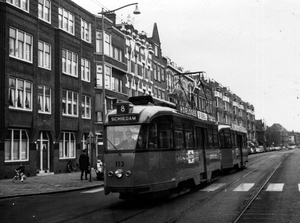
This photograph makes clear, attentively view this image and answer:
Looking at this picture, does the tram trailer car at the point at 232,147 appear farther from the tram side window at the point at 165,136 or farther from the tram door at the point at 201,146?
the tram side window at the point at 165,136

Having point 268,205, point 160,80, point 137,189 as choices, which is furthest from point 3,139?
point 160,80

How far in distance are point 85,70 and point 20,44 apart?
9374mm

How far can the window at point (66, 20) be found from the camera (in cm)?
3269

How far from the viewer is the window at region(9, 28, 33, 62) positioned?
86.9ft

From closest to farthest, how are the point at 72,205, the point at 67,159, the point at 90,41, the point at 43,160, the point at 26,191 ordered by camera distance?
the point at 72,205 → the point at 26,191 → the point at 43,160 → the point at 67,159 → the point at 90,41

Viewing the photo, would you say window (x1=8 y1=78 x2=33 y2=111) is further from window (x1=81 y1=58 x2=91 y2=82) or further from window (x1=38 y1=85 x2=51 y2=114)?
window (x1=81 y1=58 x2=91 y2=82)

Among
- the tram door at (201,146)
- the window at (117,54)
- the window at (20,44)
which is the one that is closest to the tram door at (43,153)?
the window at (20,44)

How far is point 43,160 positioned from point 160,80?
96.9 ft

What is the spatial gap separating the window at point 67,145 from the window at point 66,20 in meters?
8.33

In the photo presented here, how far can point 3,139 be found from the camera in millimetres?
24859

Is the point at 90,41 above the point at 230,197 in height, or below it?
above

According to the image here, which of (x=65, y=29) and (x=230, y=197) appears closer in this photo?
(x=230, y=197)

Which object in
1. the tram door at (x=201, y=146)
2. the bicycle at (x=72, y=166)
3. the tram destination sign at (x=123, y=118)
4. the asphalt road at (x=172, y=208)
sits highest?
the tram destination sign at (x=123, y=118)

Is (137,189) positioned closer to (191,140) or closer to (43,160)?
(191,140)
